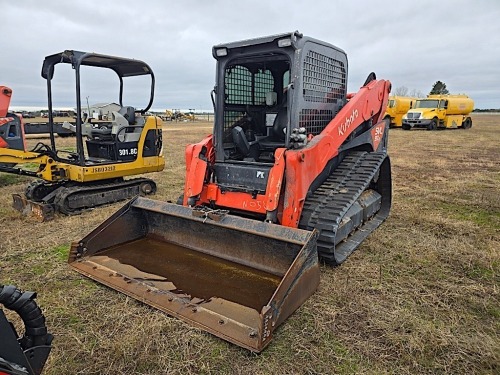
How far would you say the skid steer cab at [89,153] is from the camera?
231 inches

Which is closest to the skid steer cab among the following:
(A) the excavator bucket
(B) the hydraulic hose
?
(A) the excavator bucket

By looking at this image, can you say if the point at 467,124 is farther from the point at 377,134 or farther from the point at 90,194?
the point at 90,194

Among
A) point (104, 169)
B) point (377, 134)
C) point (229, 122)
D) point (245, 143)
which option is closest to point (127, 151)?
point (104, 169)

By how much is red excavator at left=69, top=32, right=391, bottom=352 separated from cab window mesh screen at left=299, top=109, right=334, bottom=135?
0.04 ft

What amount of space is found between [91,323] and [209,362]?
1061 millimetres

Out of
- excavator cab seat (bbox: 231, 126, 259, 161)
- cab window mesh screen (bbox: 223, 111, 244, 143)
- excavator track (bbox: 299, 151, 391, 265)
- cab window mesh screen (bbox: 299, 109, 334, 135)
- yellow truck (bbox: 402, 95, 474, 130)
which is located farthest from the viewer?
yellow truck (bbox: 402, 95, 474, 130)

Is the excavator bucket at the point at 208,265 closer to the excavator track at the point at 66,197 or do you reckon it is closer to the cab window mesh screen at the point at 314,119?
the cab window mesh screen at the point at 314,119

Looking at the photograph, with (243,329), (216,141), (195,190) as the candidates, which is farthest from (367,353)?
(216,141)

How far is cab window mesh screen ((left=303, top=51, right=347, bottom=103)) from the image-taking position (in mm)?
4230

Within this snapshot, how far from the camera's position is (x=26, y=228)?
5273 millimetres

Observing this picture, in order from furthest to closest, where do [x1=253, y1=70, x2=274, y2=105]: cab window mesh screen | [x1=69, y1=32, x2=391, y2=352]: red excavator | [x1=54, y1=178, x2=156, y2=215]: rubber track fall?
1. [x1=54, y1=178, x2=156, y2=215]: rubber track
2. [x1=253, y1=70, x2=274, y2=105]: cab window mesh screen
3. [x1=69, y1=32, x2=391, y2=352]: red excavator

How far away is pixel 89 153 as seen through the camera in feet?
22.8

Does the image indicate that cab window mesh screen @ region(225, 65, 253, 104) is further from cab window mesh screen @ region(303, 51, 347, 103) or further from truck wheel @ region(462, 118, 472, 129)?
truck wheel @ region(462, 118, 472, 129)

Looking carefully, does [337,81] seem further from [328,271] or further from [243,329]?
[243,329]
